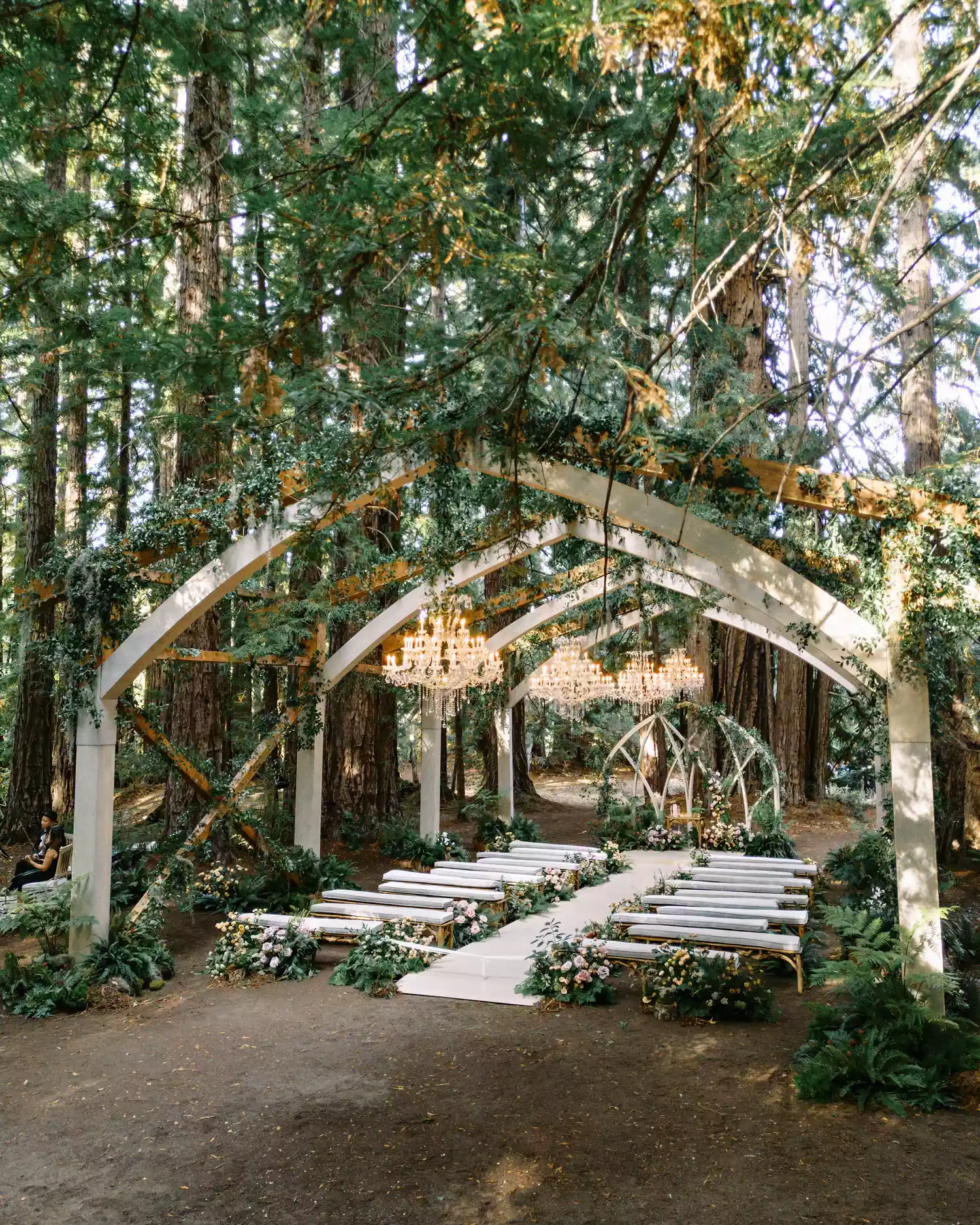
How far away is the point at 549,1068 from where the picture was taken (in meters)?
6.06

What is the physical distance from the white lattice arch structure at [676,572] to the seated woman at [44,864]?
2.24 meters

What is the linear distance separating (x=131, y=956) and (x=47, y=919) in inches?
30.7

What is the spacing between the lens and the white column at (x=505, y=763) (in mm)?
15047

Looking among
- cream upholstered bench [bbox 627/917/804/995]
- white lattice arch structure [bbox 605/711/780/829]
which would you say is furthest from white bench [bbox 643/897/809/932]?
white lattice arch structure [bbox 605/711/780/829]

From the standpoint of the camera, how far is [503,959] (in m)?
8.42

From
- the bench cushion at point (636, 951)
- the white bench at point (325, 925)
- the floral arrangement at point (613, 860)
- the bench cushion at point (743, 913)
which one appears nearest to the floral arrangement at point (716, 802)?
the floral arrangement at point (613, 860)

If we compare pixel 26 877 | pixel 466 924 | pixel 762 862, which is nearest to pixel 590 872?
pixel 762 862

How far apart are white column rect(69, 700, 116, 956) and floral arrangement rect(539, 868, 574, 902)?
5216 mm

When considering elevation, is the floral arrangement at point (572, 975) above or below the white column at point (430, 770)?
below

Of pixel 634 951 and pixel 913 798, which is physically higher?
pixel 913 798

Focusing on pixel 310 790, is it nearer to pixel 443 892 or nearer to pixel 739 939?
pixel 443 892

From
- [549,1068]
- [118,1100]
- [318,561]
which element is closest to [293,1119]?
[118,1100]

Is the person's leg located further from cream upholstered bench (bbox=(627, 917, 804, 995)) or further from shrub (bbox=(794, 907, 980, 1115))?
shrub (bbox=(794, 907, 980, 1115))

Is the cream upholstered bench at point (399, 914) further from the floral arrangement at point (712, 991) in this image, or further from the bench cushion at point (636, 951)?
the floral arrangement at point (712, 991)
